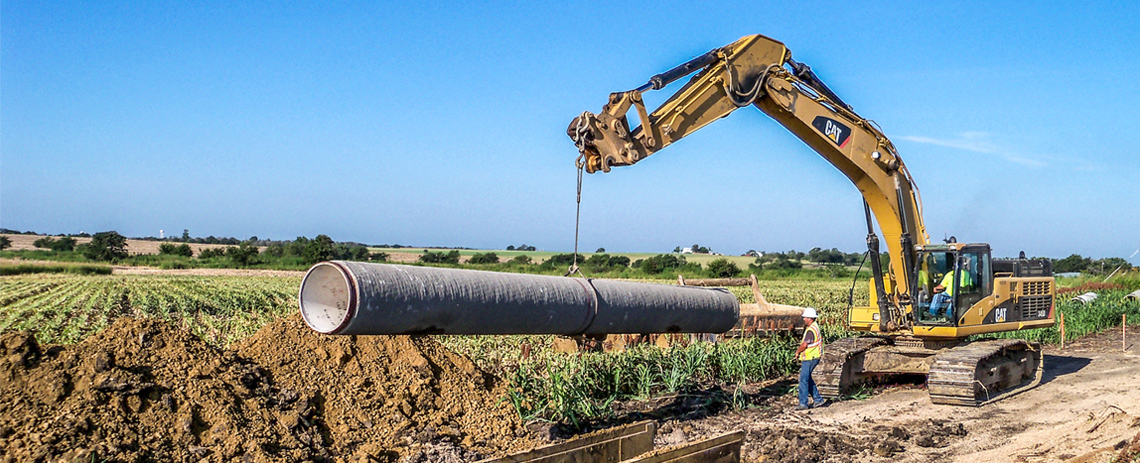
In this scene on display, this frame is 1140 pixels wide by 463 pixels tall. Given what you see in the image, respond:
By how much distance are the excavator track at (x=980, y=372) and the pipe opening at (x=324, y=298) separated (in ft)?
29.8

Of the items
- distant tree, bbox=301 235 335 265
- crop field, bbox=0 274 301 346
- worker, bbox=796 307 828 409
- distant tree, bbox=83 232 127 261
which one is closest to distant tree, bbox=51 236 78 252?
Result: distant tree, bbox=83 232 127 261

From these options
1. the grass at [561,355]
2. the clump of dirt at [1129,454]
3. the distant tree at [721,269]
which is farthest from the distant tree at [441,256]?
the clump of dirt at [1129,454]

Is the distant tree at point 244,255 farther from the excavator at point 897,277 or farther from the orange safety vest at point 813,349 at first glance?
the orange safety vest at point 813,349

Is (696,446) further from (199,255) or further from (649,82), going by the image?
(199,255)

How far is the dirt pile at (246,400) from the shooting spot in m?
7.32

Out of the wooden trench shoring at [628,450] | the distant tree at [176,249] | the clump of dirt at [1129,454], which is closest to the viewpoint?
the wooden trench shoring at [628,450]

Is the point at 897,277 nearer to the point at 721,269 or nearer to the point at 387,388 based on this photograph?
the point at 387,388

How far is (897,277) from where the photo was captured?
42.8 feet

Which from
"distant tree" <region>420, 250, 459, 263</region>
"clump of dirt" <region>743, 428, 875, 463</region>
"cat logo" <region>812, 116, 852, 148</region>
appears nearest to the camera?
"clump of dirt" <region>743, 428, 875, 463</region>

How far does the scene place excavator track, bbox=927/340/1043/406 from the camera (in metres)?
11.8

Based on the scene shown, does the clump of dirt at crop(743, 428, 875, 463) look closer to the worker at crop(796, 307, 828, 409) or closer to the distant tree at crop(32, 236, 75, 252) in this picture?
the worker at crop(796, 307, 828, 409)

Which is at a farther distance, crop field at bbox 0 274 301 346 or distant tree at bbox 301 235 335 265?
distant tree at bbox 301 235 335 265

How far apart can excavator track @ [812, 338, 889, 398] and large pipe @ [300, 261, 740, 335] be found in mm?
4877

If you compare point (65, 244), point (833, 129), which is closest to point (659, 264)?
point (65, 244)
